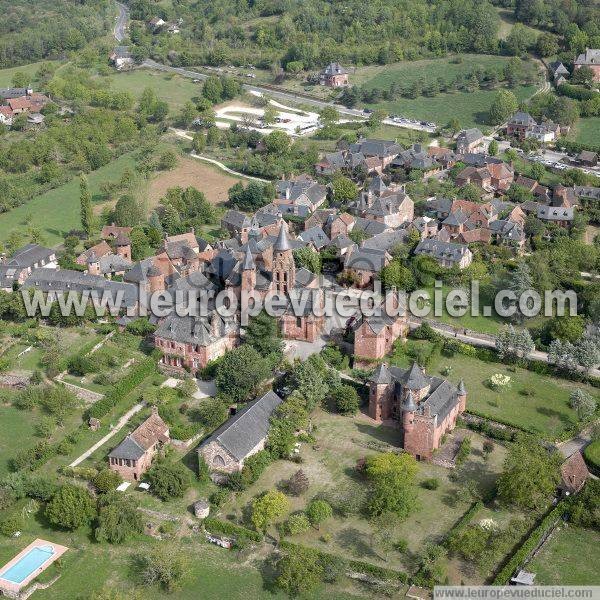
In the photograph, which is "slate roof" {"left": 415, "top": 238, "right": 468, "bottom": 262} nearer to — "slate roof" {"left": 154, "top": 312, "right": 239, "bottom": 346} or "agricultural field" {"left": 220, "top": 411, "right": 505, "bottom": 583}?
"slate roof" {"left": 154, "top": 312, "right": 239, "bottom": 346}

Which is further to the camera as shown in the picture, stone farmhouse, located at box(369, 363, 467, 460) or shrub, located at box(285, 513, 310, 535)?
stone farmhouse, located at box(369, 363, 467, 460)

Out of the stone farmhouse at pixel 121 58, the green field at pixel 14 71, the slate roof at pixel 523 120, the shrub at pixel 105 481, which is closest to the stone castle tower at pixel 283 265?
the shrub at pixel 105 481

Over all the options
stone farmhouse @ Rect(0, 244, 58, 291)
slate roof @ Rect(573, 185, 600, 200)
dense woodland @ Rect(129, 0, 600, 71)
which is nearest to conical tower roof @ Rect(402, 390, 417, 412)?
stone farmhouse @ Rect(0, 244, 58, 291)

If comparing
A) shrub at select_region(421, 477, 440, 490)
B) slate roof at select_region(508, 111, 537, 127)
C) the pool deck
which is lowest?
the pool deck

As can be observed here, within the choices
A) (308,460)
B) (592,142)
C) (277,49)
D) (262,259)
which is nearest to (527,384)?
(308,460)

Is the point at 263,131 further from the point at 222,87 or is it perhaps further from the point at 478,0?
the point at 478,0

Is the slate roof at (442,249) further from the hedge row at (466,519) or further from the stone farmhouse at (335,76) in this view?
the stone farmhouse at (335,76)
